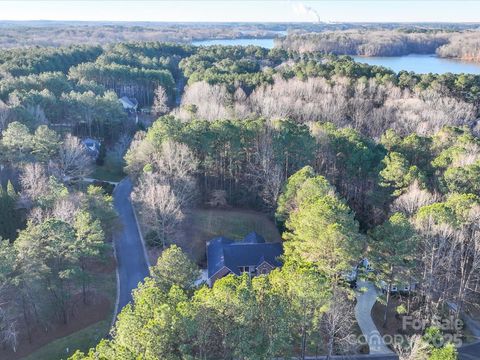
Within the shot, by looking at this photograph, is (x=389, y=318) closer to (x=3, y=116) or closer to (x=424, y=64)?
(x=3, y=116)

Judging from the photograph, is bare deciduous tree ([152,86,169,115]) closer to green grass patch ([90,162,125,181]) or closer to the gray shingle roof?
green grass patch ([90,162,125,181])

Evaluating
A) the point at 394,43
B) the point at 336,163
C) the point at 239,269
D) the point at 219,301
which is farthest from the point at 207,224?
the point at 394,43

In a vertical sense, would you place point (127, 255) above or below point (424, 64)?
below

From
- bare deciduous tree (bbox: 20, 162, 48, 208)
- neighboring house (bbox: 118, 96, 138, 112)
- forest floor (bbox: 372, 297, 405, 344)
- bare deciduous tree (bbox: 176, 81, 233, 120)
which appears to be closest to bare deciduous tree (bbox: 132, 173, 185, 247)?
bare deciduous tree (bbox: 20, 162, 48, 208)

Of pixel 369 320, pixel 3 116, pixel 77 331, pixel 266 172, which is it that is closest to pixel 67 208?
pixel 77 331

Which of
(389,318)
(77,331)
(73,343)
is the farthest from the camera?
(389,318)

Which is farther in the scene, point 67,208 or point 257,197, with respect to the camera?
point 257,197

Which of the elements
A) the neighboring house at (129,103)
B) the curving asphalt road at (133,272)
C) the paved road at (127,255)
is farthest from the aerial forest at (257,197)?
the neighboring house at (129,103)
